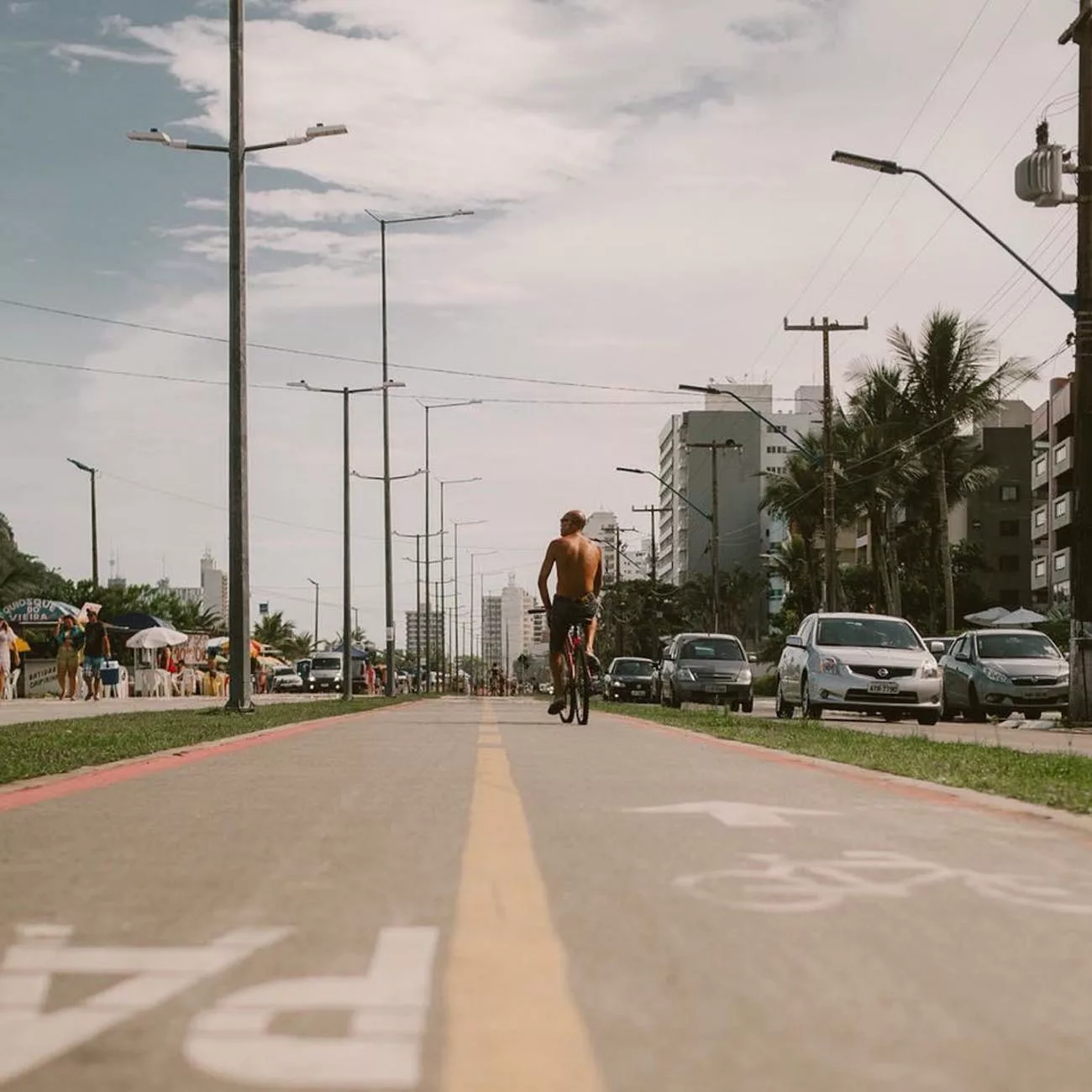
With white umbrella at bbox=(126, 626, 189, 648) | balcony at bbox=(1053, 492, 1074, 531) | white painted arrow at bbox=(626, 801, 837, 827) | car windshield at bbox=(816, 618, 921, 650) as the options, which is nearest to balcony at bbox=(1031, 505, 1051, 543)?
balcony at bbox=(1053, 492, 1074, 531)

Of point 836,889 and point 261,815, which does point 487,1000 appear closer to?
point 836,889

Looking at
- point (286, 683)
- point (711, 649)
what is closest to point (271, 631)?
point (286, 683)

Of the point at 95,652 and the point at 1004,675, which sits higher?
the point at 95,652

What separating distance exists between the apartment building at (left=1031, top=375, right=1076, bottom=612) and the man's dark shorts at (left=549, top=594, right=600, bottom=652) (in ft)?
174

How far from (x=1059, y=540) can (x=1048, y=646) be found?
5315 cm

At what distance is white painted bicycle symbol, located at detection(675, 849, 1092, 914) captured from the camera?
454cm

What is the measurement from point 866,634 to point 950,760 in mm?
14947

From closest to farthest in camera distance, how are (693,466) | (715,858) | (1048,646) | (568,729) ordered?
(715,858), (568,729), (1048,646), (693,466)

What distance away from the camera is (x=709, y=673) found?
35156 millimetres

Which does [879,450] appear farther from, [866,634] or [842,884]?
[842,884]

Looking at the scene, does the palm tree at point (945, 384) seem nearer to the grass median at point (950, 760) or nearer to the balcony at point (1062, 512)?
the balcony at point (1062, 512)

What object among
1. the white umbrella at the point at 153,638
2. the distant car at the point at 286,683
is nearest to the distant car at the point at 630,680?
the white umbrella at the point at 153,638

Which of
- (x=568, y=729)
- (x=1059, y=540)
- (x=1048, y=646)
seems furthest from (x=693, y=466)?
(x=568, y=729)

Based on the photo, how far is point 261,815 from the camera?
6.70 metres
